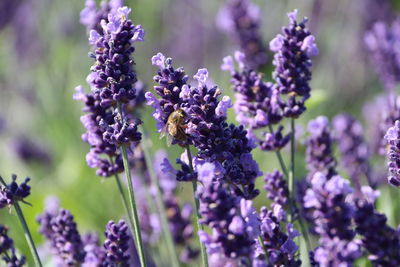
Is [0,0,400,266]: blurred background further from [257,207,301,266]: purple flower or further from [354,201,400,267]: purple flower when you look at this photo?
[354,201,400,267]: purple flower

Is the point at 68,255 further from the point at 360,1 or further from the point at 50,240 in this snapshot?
the point at 360,1

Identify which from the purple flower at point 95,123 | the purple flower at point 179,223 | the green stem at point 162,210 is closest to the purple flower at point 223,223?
the purple flower at point 95,123

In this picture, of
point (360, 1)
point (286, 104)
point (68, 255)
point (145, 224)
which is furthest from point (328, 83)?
point (68, 255)

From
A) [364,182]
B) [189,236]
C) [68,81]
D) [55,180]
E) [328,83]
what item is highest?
[68,81]

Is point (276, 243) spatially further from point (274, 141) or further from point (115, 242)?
point (274, 141)

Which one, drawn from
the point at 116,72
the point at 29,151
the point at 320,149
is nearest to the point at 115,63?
the point at 116,72

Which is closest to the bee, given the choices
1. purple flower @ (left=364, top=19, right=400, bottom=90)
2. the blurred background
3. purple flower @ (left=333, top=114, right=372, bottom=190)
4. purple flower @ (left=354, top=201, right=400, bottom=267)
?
purple flower @ (left=354, top=201, right=400, bottom=267)
